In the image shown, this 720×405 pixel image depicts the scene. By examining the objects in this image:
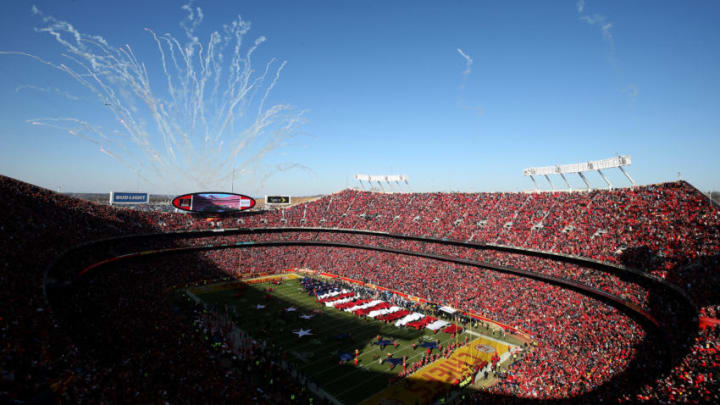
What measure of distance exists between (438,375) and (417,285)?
18.8 m

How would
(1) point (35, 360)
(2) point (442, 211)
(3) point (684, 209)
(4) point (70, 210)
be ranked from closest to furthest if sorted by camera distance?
(1) point (35, 360) → (3) point (684, 209) → (4) point (70, 210) → (2) point (442, 211)

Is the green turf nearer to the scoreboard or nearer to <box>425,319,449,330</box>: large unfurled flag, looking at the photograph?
<box>425,319,449,330</box>: large unfurled flag

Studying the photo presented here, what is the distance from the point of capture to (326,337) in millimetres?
30766

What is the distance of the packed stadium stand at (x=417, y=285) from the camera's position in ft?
50.9

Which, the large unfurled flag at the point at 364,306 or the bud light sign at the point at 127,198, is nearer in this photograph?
the large unfurled flag at the point at 364,306

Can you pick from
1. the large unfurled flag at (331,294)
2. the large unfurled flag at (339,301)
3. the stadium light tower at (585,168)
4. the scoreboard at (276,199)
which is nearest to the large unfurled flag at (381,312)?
the large unfurled flag at (339,301)

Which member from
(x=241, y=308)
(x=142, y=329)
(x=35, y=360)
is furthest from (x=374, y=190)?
(x=35, y=360)

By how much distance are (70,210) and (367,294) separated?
36.9m

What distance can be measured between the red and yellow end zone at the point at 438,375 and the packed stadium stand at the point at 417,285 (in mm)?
2623

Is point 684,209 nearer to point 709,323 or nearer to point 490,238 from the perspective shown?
point 709,323

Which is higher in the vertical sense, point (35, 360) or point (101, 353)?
point (35, 360)

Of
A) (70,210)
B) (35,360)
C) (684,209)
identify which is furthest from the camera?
(70,210)

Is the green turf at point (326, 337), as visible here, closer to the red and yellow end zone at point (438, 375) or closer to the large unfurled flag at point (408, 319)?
the large unfurled flag at point (408, 319)

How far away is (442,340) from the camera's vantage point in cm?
3073
